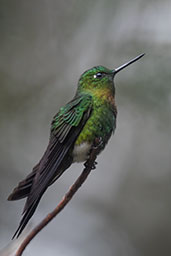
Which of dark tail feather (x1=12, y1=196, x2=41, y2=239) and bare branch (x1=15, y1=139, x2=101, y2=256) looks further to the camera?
dark tail feather (x1=12, y1=196, x2=41, y2=239)

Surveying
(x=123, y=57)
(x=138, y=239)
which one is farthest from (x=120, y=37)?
(x=138, y=239)

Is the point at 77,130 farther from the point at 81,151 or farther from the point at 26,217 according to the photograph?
the point at 26,217

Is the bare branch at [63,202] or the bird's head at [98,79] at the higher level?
the bird's head at [98,79]

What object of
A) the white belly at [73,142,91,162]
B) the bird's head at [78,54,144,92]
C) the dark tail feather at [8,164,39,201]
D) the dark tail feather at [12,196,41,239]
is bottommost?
the dark tail feather at [12,196,41,239]

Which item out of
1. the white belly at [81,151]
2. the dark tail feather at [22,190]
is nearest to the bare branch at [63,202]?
the white belly at [81,151]

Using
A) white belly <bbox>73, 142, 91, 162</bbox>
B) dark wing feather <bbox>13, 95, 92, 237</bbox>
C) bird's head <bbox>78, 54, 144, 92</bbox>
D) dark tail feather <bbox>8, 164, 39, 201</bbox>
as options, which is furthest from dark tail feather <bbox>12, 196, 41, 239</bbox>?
bird's head <bbox>78, 54, 144, 92</bbox>

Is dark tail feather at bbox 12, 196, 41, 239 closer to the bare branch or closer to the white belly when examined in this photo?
the bare branch

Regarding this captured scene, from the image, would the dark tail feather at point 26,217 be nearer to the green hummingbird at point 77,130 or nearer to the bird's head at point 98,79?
the green hummingbird at point 77,130

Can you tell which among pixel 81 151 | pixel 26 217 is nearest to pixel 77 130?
pixel 81 151
